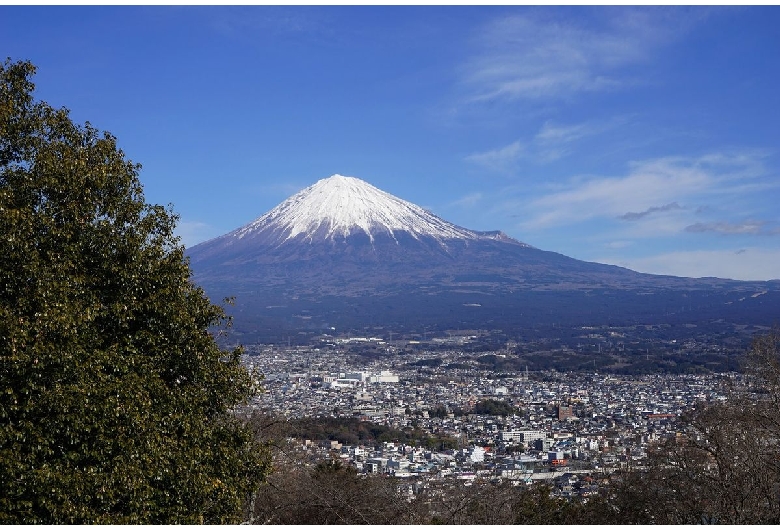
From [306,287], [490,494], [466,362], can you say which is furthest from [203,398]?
[306,287]

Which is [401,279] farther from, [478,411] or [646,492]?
[646,492]

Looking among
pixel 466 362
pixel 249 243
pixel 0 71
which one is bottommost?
pixel 466 362

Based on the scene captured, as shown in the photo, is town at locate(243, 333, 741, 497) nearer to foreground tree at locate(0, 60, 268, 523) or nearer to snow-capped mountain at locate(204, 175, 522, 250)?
foreground tree at locate(0, 60, 268, 523)

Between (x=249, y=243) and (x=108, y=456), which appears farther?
(x=249, y=243)

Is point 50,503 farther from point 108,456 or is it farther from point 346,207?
point 346,207

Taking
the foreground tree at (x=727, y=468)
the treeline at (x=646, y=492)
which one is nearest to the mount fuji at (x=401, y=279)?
the treeline at (x=646, y=492)

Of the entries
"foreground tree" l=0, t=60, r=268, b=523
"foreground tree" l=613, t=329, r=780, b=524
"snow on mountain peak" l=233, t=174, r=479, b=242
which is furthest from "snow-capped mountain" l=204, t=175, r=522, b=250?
"foreground tree" l=0, t=60, r=268, b=523

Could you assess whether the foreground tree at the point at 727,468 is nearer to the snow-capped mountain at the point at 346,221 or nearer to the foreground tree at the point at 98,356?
the foreground tree at the point at 98,356
